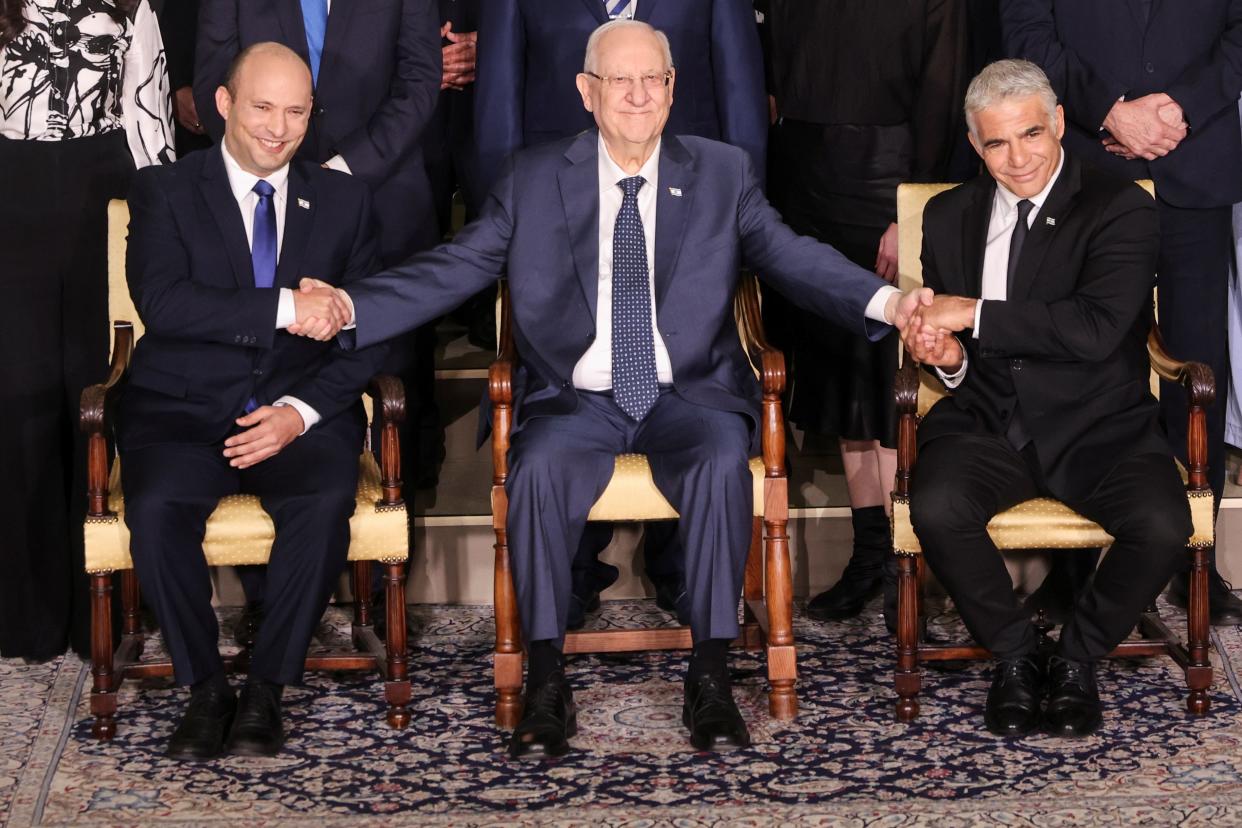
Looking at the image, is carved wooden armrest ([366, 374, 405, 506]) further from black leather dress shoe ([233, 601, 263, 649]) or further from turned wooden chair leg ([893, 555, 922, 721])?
turned wooden chair leg ([893, 555, 922, 721])

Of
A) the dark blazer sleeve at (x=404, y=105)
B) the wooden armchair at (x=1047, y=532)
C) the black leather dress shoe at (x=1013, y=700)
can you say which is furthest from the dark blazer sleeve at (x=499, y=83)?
the black leather dress shoe at (x=1013, y=700)

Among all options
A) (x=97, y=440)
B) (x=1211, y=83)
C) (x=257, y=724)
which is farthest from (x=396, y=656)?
(x=1211, y=83)

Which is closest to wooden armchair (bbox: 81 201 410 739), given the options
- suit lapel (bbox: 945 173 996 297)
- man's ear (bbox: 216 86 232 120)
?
man's ear (bbox: 216 86 232 120)

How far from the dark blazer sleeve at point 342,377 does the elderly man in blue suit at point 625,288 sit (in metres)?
0.08

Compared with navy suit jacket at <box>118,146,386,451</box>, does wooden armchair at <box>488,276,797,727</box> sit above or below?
below

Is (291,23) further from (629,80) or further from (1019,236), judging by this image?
(1019,236)

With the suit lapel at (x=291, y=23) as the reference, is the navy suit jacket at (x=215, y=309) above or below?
below

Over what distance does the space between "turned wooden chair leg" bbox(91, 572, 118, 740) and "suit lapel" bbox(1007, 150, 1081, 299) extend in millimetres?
2127

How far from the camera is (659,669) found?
446 cm

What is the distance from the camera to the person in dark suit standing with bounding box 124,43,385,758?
4.02 m

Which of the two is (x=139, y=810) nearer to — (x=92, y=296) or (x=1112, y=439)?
(x=92, y=296)

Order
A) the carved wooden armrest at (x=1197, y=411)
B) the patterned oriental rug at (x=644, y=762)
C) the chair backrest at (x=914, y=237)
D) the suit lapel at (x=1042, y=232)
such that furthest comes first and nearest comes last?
1. the chair backrest at (x=914, y=237)
2. the suit lapel at (x=1042, y=232)
3. the carved wooden armrest at (x=1197, y=411)
4. the patterned oriental rug at (x=644, y=762)

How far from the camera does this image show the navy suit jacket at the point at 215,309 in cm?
416

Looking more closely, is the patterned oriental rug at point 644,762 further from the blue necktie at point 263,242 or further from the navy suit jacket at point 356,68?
the navy suit jacket at point 356,68
